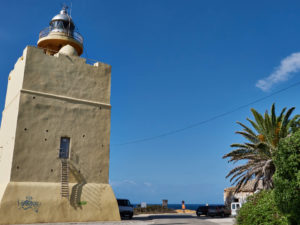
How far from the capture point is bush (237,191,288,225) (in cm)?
966

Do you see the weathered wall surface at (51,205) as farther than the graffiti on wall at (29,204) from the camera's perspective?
No

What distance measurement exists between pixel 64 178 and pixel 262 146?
45.4 feet

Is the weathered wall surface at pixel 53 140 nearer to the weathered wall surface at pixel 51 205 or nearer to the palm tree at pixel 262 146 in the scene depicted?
Result: the weathered wall surface at pixel 51 205

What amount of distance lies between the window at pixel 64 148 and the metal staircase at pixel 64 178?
37 centimetres

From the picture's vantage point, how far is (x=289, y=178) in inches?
350

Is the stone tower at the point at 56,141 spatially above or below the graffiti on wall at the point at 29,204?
above

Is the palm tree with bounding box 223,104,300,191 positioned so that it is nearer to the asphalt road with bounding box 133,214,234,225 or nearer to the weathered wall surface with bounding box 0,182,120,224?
the asphalt road with bounding box 133,214,234,225

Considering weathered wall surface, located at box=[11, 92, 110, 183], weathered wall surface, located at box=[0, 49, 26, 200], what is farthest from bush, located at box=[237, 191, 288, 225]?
weathered wall surface, located at box=[0, 49, 26, 200]

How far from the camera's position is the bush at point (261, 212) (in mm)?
9662

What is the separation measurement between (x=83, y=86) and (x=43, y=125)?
4.24m

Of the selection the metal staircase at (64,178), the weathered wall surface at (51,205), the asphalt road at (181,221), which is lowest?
the asphalt road at (181,221)

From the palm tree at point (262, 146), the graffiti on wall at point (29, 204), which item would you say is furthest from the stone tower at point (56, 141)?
the palm tree at point (262, 146)

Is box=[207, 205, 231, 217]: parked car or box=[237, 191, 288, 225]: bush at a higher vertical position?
box=[237, 191, 288, 225]: bush

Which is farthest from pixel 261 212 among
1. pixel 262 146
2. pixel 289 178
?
pixel 262 146
